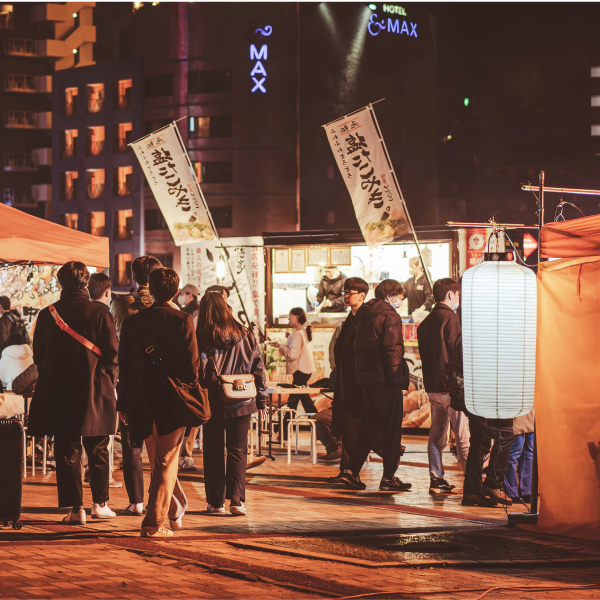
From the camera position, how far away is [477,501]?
9008 millimetres

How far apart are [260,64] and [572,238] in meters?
48.3

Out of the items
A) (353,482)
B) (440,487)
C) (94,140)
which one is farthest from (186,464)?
(94,140)

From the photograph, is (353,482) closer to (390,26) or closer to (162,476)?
(162,476)

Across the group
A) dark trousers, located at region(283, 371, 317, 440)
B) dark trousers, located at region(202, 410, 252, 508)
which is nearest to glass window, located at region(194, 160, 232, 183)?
dark trousers, located at region(283, 371, 317, 440)

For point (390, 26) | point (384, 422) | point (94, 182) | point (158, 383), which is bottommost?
point (384, 422)

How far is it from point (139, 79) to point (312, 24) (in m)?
11.3

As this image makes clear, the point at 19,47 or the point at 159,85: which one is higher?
the point at 19,47

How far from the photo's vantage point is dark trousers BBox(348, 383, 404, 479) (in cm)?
978

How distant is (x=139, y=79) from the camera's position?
188 ft

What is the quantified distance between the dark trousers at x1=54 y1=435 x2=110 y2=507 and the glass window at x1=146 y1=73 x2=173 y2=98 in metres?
50.5

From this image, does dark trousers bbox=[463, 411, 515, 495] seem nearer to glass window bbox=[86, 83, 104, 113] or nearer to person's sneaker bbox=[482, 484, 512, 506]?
person's sneaker bbox=[482, 484, 512, 506]

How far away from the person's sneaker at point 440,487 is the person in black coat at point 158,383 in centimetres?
368

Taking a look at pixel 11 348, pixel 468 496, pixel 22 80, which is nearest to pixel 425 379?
pixel 468 496

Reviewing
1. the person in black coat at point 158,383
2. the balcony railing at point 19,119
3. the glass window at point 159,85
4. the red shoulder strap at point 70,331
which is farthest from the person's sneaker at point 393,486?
the balcony railing at point 19,119
